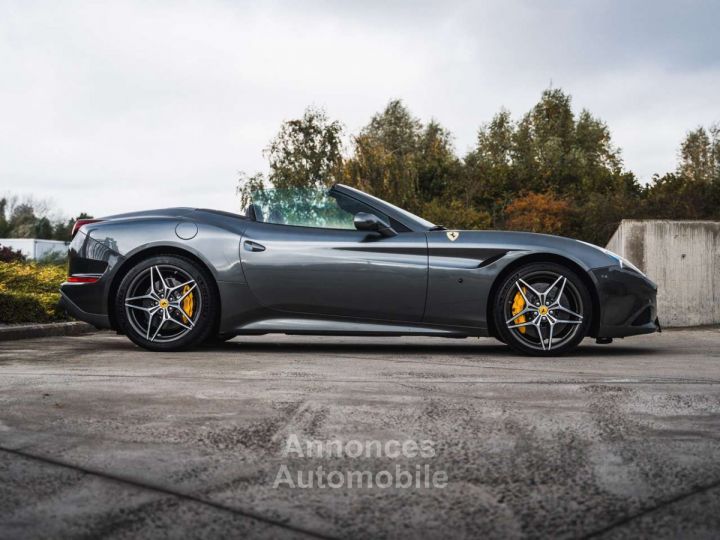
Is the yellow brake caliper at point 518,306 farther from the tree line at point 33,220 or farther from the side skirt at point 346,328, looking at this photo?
the tree line at point 33,220

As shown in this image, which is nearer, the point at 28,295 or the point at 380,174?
the point at 28,295

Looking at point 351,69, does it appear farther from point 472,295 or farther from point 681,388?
point 681,388

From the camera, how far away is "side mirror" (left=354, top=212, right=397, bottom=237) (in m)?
5.71

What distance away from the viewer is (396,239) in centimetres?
586

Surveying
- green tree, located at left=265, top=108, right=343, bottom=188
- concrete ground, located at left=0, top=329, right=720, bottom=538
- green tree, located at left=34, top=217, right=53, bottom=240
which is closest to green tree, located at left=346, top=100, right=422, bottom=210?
green tree, located at left=265, top=108, right=343, bottom=188

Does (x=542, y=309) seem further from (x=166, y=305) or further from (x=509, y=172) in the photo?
(x=509, y=172)

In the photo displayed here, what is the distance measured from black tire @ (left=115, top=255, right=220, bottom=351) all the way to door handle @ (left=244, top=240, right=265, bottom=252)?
1.16ft

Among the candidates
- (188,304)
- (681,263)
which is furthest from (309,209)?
(681,263)

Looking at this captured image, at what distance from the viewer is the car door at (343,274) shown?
19.0ft

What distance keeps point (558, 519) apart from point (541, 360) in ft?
11.9

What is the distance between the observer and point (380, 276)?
A: 5.79 metres

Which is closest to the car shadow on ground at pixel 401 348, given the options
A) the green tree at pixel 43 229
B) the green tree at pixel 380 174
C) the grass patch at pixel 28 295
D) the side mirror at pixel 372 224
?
Result: the side mirror at pixel 372 224

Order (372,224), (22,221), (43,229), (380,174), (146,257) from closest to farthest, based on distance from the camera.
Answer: (372,224) < (146,257) < (380,174) < (43,229) < (22,221)

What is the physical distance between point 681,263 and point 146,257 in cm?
696
